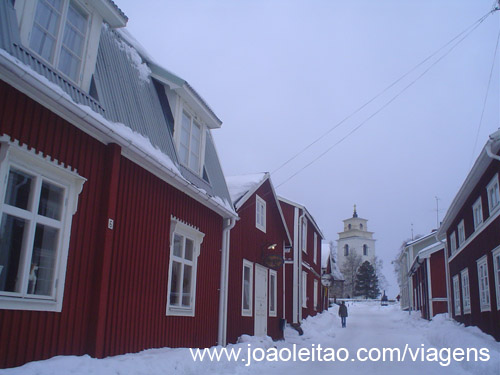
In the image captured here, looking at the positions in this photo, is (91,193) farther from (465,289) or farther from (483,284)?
(465,289)

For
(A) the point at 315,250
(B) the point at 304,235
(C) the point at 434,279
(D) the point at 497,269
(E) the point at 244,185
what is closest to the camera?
(D) the point at 497,269

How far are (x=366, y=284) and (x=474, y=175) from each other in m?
62.9

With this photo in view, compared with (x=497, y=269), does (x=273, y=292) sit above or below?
below

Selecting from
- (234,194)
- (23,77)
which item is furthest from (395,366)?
(23,77)

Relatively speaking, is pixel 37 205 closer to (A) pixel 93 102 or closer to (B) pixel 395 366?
(A) pixel 93 102

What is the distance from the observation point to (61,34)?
260 inches

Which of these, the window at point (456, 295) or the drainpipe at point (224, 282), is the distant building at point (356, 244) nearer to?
the window at point (456, 295)

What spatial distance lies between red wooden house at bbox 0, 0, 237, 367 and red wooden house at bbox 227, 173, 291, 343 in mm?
2575

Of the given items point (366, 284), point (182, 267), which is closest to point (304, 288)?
point (182, 267)

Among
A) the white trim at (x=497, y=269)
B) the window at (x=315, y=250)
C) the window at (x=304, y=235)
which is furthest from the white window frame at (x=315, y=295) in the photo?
the white trim at (x=497, y=269)

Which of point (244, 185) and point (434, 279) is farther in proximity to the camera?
point (434, 279)

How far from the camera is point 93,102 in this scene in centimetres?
702

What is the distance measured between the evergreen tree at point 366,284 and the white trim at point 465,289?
56.5 metres

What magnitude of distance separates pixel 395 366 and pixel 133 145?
8.33 metres
